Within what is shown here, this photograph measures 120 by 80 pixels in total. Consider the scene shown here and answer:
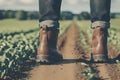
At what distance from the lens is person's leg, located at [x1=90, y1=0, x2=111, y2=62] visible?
6.07m

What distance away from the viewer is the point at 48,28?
5977mm

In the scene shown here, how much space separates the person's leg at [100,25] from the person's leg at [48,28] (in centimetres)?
64

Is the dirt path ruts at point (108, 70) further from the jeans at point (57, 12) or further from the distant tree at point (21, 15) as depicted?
the distant tree at point (21, 15)

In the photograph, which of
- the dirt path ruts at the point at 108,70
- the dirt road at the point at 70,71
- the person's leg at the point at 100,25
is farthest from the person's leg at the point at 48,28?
the dirt path ruts at the point at 108,70

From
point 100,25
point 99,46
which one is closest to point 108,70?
point 99,46

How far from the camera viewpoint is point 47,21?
5.90 meters

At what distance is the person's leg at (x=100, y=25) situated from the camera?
6.07 meters

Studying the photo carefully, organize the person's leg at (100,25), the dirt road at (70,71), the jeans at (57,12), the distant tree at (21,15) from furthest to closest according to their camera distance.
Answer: the distant tree at (21,15)
the person's leg at (100,25)
the jeans at (57,12)
the dirt road at (70,71)

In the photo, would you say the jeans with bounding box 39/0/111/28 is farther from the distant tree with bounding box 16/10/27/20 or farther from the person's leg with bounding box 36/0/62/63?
the distant tree with bounding box 16/10/27/20

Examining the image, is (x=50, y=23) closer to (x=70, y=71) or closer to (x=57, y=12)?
(x=57, y=12)

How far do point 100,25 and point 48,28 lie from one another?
89 centimetres

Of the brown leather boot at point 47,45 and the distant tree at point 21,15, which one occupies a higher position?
the brown leather boot at point 47,45

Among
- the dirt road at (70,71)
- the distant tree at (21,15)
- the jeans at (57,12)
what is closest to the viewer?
the dirt road at (70,71)

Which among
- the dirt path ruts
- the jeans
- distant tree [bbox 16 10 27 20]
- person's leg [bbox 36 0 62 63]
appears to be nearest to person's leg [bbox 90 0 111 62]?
the jeans
